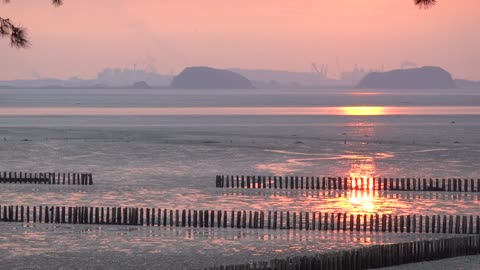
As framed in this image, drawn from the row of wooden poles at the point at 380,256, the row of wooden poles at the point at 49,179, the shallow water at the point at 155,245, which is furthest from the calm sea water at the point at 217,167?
the row of wooden poles at the point at 380,256

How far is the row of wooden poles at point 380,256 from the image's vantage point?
28133mm

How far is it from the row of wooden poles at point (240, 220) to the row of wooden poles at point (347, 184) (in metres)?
13.3

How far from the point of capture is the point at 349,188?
58.2m

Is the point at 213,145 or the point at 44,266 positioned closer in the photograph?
the point at 44,266

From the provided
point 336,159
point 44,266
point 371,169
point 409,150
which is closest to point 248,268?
point 44,266

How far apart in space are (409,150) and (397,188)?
115ft

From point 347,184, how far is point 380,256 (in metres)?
27.2

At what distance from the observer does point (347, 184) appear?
58406 mm

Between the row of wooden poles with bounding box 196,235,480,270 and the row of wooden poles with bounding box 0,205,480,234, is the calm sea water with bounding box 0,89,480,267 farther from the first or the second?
the row of wooden poles with bounding box 196,235,480,270

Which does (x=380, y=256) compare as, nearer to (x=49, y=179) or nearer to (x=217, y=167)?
(x=49, y=179)

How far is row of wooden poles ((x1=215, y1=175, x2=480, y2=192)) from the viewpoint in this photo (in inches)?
2226

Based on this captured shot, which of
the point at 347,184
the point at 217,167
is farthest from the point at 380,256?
the point at 217,167

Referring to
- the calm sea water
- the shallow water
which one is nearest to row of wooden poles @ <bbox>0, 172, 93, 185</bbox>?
the calm sea water

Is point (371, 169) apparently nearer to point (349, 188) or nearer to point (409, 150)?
point (349, 188)
